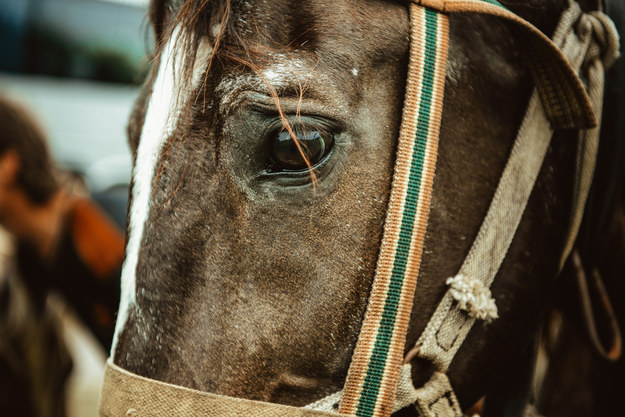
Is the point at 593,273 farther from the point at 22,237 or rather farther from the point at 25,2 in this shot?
the point at 25,2

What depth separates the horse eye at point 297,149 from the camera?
3.58 feet

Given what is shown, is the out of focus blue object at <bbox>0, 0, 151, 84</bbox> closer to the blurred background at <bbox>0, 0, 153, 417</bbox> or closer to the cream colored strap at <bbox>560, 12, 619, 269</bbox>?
the blurred background at <bbox>0, 0, 153, 417</bbox>

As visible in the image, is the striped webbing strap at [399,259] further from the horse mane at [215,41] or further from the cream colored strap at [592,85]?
the cream colored strap at [592,85]

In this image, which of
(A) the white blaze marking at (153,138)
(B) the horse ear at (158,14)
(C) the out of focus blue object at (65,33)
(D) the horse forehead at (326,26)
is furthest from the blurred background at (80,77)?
(D) the horse forehead at (326,26)

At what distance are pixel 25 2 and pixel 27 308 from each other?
15.6ft

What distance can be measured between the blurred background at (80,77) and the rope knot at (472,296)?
5.26 metres

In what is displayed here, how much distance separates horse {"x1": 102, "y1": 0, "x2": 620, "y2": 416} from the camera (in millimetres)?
1083

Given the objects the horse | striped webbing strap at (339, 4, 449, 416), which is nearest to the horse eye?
the horse

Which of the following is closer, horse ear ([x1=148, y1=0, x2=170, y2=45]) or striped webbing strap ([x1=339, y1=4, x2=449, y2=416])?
striped webbing strap ([x1=339, y1=4, x2=449, y2=416])

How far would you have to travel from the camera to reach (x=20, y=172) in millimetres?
3520

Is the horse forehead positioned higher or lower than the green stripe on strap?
higher

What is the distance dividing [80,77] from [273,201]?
25.7 feet

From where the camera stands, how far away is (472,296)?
1146 mm

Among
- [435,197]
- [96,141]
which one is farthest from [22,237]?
[96,141]
